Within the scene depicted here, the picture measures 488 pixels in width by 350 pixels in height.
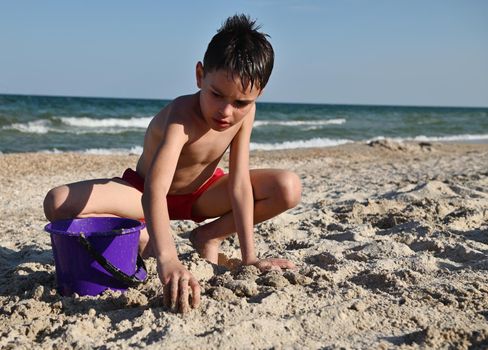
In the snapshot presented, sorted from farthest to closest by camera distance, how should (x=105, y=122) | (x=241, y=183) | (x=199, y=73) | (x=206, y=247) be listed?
(x=105, y=122), (x=206, y=247), (x=241, y=183), (x=199, y=73)

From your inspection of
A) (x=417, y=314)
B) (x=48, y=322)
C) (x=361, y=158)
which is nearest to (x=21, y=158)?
(x=361, y=158)

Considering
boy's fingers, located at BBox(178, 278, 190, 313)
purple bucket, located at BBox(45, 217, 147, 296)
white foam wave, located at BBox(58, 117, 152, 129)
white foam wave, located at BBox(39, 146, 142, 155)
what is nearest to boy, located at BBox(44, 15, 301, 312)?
boy's fingers, located at BBox(178, 278, 190, 313)

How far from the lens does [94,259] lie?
2.46m

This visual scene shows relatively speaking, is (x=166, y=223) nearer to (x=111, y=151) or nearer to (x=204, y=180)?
(x=204, y=180)

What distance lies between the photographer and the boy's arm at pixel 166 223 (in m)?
2.18

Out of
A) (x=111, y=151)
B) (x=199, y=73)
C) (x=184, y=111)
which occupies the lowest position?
(x=111, y=151)

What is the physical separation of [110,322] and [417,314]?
3.79 ft

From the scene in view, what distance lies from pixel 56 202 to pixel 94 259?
0.47 meters

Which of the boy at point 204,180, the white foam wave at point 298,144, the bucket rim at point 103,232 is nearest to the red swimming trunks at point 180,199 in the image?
the boy at point 204,180

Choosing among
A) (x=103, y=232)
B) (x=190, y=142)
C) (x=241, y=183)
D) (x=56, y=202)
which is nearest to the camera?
(x=103, y=232)

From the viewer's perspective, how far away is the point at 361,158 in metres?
10.1

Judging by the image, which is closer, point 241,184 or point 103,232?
point 103,232

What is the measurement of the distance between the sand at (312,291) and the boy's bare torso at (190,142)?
43 cm

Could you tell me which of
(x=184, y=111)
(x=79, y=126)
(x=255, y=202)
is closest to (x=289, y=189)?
(x=255, y=202)
